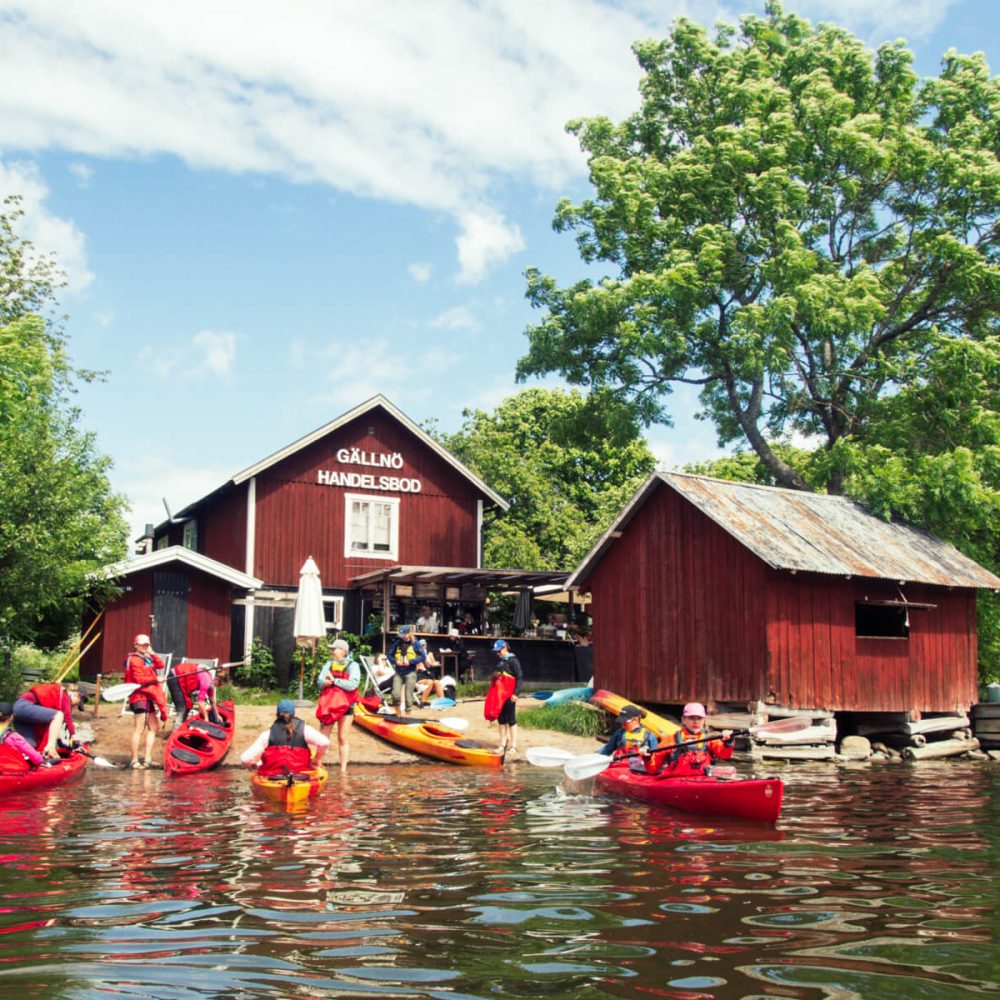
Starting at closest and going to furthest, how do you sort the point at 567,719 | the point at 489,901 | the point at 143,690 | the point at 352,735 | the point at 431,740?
the point at 489,901, the point at 143,690, the point at 431,740, the point at 352,735, the point at 567,719

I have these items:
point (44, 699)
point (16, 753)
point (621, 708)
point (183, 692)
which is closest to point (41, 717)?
point (44, 699)

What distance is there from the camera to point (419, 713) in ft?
76.1

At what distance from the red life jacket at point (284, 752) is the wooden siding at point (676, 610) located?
1037cm

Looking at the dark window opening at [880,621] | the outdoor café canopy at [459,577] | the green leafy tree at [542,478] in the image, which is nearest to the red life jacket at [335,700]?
the outdoor café canopy at [459,577]

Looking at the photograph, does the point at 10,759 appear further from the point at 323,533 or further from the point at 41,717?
the point at 323,533

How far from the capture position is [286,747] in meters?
13.9

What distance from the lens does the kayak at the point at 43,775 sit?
46.8 feet

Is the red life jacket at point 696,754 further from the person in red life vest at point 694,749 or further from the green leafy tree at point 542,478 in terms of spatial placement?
the green leafy tree at point 542,478

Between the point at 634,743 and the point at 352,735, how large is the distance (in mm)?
7083

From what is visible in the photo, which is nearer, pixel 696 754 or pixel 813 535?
pixel 696 754

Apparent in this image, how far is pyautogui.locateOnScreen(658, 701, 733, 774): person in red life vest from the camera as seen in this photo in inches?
517

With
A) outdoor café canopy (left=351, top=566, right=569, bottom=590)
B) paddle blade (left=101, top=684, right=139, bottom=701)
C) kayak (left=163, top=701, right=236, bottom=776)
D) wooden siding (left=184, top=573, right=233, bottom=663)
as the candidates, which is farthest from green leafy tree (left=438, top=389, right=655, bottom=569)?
paddle blade (left=101, top=684, right=139, bottom=701)

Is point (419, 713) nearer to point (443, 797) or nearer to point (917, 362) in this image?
point (443, 797)

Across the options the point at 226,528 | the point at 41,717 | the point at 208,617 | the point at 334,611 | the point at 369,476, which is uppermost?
the point at 369,476
